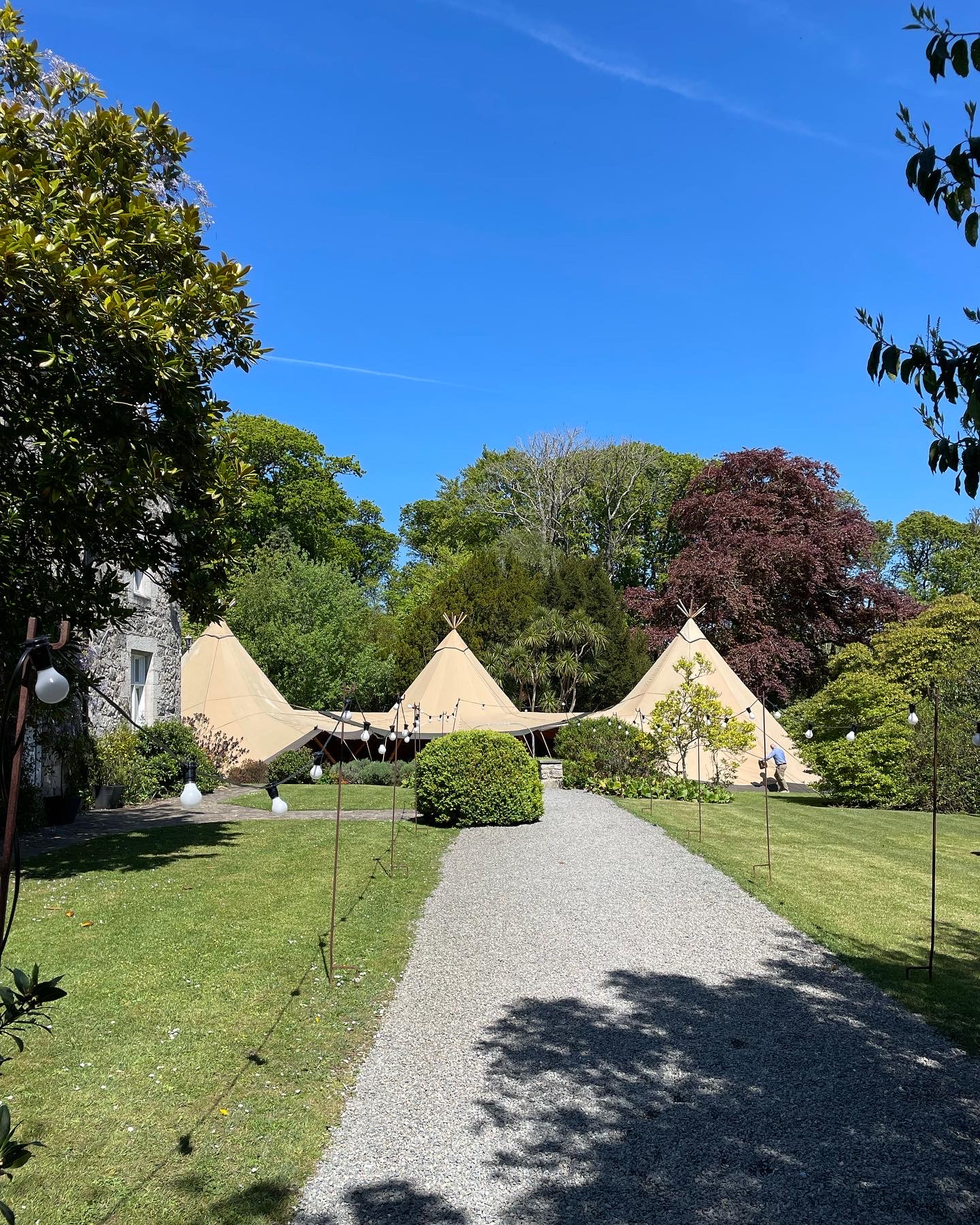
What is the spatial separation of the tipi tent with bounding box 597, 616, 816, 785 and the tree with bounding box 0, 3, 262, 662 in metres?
13.9

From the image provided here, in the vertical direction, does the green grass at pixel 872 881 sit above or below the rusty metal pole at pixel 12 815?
below

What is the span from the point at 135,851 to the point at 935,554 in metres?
40.2

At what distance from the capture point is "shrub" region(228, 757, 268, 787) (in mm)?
19688

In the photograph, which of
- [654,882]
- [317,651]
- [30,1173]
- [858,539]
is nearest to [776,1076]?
[30,1173]

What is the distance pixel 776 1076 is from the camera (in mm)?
4410

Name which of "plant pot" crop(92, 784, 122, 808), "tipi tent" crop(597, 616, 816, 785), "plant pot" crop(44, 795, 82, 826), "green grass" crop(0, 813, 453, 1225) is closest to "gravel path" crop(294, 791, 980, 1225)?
"green grass" crop(0, 813, 453, 1225)

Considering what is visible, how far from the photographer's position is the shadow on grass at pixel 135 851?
29.8 ft

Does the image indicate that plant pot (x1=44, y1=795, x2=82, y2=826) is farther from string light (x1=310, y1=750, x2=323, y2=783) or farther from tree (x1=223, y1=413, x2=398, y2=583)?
tree (x1=223, y1=413, x2=398, y2=583)

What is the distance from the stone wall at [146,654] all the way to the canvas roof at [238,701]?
6.51 ft

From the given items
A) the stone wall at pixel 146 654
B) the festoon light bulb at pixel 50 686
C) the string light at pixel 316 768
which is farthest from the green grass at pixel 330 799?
the festoon light bulb at pixel 50 686

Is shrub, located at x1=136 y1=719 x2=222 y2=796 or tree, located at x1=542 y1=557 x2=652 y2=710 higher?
tree, located at x1=542 y1=557 x2=652 y2=710

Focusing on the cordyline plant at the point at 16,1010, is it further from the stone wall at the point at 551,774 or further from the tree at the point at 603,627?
the tree at the point at 603,627

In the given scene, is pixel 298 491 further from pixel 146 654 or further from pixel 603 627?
pixel 146 654

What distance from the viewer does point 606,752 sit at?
711 inches
